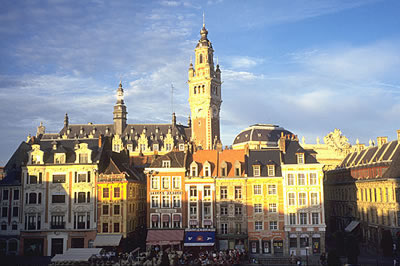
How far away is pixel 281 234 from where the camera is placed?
62500mm

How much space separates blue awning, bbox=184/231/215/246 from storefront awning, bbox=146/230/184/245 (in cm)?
107

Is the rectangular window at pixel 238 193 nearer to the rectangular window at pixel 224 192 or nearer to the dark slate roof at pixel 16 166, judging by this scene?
the rectangular window at pixel 224 192

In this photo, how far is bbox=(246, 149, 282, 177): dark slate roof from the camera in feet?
212

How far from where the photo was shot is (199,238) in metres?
61.7

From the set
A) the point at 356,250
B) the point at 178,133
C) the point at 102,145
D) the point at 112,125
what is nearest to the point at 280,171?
the point at 356,250

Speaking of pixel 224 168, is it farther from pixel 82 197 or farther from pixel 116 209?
pixel 82 197

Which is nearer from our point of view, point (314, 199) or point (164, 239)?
point (164, 239)

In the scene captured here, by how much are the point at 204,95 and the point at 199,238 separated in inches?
2809

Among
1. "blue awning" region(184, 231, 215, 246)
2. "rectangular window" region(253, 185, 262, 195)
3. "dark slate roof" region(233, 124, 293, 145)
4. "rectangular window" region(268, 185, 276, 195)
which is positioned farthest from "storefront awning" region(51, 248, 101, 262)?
"dark slate roof" region(233, 124, 293, 145)

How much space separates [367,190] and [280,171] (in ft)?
53.6

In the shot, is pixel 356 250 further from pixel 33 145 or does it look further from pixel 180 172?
pixel 33 145

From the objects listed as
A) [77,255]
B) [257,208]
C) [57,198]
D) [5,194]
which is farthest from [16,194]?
[257,208]

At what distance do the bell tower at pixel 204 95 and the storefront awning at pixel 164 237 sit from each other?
2423 inches

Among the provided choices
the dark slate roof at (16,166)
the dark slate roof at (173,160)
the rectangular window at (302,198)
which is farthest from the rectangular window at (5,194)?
the rectangular window at (302,198)
